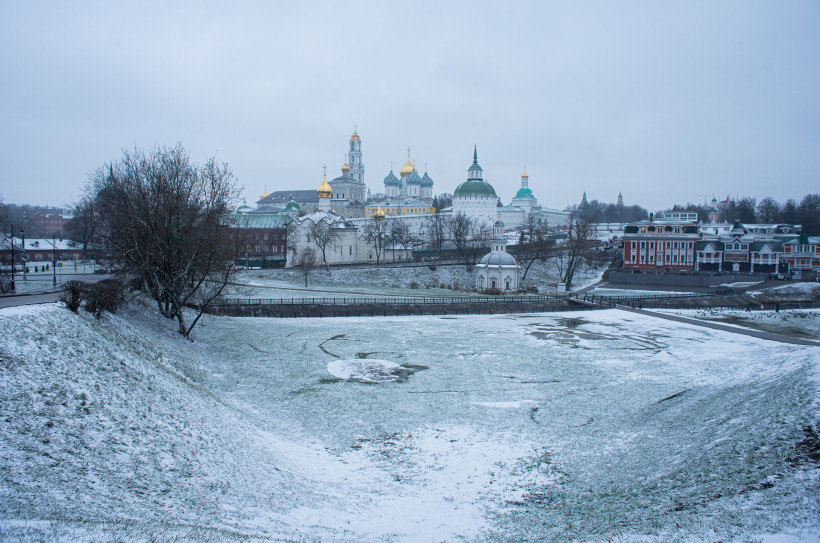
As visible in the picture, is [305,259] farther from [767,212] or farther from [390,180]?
[767,212]

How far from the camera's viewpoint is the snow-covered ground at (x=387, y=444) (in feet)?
29.3

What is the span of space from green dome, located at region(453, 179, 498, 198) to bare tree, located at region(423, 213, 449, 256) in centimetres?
584

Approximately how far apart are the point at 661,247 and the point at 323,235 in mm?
41945

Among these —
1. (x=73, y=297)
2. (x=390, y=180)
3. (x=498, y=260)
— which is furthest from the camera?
(x=390, y=180)

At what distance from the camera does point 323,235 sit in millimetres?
62375

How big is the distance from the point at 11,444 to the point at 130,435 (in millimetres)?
2340

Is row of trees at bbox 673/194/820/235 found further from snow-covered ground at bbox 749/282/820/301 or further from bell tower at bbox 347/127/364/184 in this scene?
bell tower at bbox 347/127/364/184

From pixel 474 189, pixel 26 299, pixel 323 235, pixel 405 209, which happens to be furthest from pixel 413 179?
pixel 26 299

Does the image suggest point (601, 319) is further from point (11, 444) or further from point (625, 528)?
point (11, 444)

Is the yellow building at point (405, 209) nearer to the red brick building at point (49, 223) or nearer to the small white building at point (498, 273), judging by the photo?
the small white building at point (498, 273)

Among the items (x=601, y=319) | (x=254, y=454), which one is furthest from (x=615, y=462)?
(x=601, y=319)

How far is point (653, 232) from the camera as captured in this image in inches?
2633

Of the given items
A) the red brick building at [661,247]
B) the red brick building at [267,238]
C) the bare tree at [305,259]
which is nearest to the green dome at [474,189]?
the red brick building at [661,247]

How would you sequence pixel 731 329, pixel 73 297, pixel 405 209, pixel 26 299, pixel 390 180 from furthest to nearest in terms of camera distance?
1. pixel 390 180
2. pixel 405 209
3. pixel 731 329
4. pixel 26 299
5. pixel 73 297
